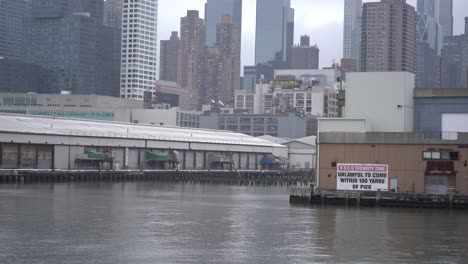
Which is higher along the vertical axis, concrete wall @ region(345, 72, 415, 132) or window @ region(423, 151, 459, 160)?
concrete wall @ region(345, 72, 415, 132)

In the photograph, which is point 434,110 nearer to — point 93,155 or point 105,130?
point 93,155

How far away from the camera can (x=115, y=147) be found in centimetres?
13812

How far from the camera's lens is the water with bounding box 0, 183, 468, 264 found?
42531mm

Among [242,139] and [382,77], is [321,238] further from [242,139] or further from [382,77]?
[242,139]

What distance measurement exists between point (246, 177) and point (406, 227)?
336ft

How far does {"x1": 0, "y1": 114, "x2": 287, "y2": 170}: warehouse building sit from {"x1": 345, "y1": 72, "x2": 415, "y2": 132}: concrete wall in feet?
183

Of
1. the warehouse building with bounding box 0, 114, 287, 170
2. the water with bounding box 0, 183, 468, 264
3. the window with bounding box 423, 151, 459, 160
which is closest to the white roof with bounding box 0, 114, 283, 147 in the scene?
the warehouse building with bounding box 0, 114, 287, 170

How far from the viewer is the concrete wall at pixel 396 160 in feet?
239

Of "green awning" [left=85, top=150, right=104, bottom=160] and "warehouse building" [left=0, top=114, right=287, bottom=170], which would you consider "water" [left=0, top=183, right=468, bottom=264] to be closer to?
"warehouse building" [left=0, top=114, right=287, bottom=170]

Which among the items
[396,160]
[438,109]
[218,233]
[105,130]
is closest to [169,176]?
[105,130]

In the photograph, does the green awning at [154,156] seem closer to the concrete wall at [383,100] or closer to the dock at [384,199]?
the dock at [384,199]

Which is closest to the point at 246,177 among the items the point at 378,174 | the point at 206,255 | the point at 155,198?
the point at 155,198

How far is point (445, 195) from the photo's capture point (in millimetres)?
71375

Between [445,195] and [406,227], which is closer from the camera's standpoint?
[406,227]
